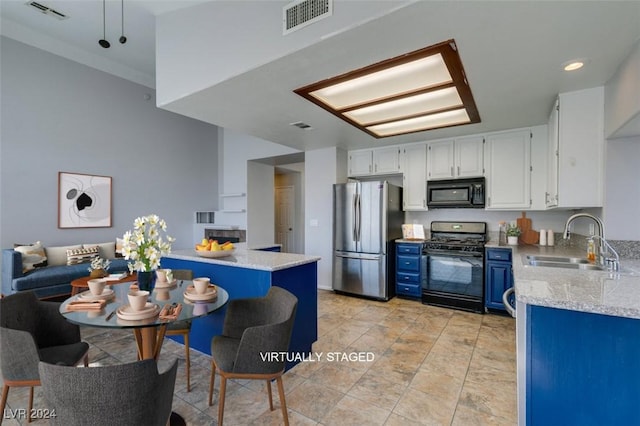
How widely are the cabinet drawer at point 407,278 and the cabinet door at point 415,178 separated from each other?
1.02m

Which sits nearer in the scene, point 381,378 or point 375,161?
point 381,378

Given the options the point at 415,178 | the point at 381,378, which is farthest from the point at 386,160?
the point at 381,378

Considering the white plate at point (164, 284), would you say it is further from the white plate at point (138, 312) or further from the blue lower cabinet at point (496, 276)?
the blue lower cabinet at point (496, 276)

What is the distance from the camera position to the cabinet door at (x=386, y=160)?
458 centimetres

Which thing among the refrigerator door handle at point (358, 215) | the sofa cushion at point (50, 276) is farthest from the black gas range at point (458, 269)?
the sofa cushion at point (50, 276)

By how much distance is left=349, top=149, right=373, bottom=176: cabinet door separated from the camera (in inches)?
190

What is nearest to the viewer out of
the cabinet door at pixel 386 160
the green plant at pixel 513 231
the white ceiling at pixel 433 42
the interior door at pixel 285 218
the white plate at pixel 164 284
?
the white ceiling at pixel 433 42

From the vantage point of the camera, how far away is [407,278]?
4.22 m

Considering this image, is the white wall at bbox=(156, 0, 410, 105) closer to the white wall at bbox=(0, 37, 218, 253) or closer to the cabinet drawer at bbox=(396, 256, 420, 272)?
the white wall at bbox=(0, 37, 218, 253)

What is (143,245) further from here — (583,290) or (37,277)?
(37,277)

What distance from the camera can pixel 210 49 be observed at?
96.0 inches

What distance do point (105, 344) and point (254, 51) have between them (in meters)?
3.06

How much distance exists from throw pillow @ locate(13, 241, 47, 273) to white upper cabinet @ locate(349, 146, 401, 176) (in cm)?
481

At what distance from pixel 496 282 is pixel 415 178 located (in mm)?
1793
